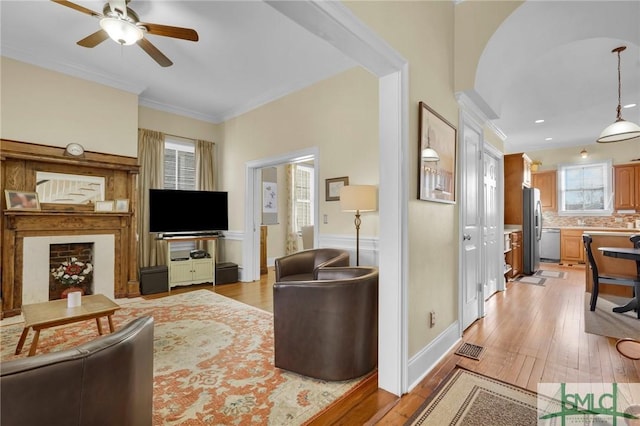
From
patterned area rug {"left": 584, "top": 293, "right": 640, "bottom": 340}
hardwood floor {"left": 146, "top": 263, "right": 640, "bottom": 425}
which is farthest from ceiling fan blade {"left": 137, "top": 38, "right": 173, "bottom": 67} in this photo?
patterned area rug {"left": 584, "top": 293, "right": 640, "bottom": 340}

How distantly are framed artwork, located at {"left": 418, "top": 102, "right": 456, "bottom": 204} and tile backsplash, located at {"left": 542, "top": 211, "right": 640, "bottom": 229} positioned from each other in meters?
7.01

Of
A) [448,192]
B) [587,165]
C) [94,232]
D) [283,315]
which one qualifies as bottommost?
[283,315]

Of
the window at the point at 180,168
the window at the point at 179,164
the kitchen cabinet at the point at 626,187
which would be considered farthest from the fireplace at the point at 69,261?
the kitchen cabinet at the point at 626,187

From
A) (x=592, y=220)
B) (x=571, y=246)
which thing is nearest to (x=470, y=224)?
(x=571, y=246)

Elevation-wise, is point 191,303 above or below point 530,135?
below

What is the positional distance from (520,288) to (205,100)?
20.5ft

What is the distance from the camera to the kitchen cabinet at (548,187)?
25.9 feet

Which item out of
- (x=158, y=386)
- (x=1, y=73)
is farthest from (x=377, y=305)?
(x=1, y=73)

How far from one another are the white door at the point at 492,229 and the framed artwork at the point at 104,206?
5.34 m

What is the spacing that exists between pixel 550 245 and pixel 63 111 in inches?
405

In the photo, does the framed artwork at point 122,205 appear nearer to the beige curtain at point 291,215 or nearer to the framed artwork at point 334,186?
the framed artwork at point 334,186

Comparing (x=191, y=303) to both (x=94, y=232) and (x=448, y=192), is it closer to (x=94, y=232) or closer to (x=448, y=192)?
(x=94, y=232)

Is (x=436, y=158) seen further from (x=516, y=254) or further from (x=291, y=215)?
(x=291, y=215)

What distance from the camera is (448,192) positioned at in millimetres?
2613
